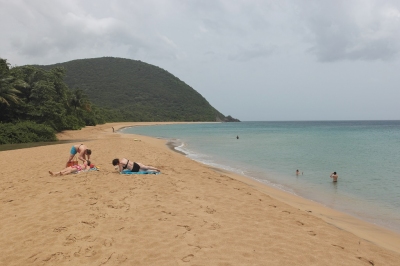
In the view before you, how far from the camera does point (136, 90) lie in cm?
13000

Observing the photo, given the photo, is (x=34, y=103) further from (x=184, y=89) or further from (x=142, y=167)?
(x=184, y=89)

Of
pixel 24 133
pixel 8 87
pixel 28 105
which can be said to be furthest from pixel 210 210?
pixel 28 105

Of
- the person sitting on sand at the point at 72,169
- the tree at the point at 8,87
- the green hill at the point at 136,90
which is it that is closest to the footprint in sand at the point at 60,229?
the person sitting on sand at the point at 72,169

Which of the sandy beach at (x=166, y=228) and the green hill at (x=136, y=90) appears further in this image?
the green hill at (x=136, y=90)

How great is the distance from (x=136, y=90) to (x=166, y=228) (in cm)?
12957

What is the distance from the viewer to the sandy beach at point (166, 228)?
444cm

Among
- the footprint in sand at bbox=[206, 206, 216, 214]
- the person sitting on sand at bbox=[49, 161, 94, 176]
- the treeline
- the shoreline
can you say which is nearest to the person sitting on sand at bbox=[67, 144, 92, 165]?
the person sitting on sand at bbox=[49, 161, 94, 176]

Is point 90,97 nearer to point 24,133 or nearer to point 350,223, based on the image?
point 24,133

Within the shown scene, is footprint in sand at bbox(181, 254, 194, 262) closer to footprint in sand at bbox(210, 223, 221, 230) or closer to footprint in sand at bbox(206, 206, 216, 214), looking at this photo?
footprint in sand at bbox(210, 223, 221, 230)

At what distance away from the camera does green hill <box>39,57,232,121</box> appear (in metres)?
116

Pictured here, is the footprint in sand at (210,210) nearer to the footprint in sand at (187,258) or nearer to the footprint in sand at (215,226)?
the footprint in sand at (215,226)

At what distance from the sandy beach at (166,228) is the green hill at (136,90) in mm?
95314

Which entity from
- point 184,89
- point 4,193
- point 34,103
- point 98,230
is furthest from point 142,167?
point 184,89

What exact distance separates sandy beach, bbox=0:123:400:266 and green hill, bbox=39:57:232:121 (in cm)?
9531
